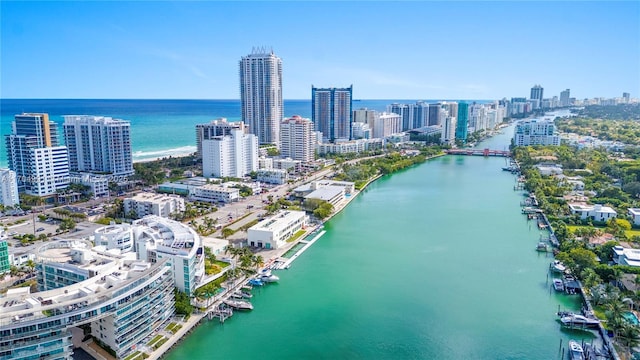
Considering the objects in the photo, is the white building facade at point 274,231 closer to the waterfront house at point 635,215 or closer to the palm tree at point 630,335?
the palm tree at point 630,335

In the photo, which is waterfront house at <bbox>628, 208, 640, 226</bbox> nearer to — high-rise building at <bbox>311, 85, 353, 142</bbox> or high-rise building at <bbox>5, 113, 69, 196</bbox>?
high-rise building at <bbox>5, 113, 69, 196</bbox>

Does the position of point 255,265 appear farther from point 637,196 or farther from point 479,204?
point 637,196

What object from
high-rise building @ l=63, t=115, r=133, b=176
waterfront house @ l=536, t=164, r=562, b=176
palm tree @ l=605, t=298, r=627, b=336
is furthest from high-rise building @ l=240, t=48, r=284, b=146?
palm tree @ l=605, t=298, r=627, b=336

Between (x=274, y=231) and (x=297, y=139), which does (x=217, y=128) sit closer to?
(x=297, y=139)

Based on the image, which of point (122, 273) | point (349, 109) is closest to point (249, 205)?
point (122, 273)

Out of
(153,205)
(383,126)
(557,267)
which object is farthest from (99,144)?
(383,126)

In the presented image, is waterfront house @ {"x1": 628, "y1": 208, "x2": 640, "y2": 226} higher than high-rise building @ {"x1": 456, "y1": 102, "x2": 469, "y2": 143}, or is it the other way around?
high-rise building @ {"x1": 456, "y1": 102, "x2": 469, "y2": 143}

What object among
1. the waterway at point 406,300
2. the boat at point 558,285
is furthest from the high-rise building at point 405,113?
the boat at point 558,285
